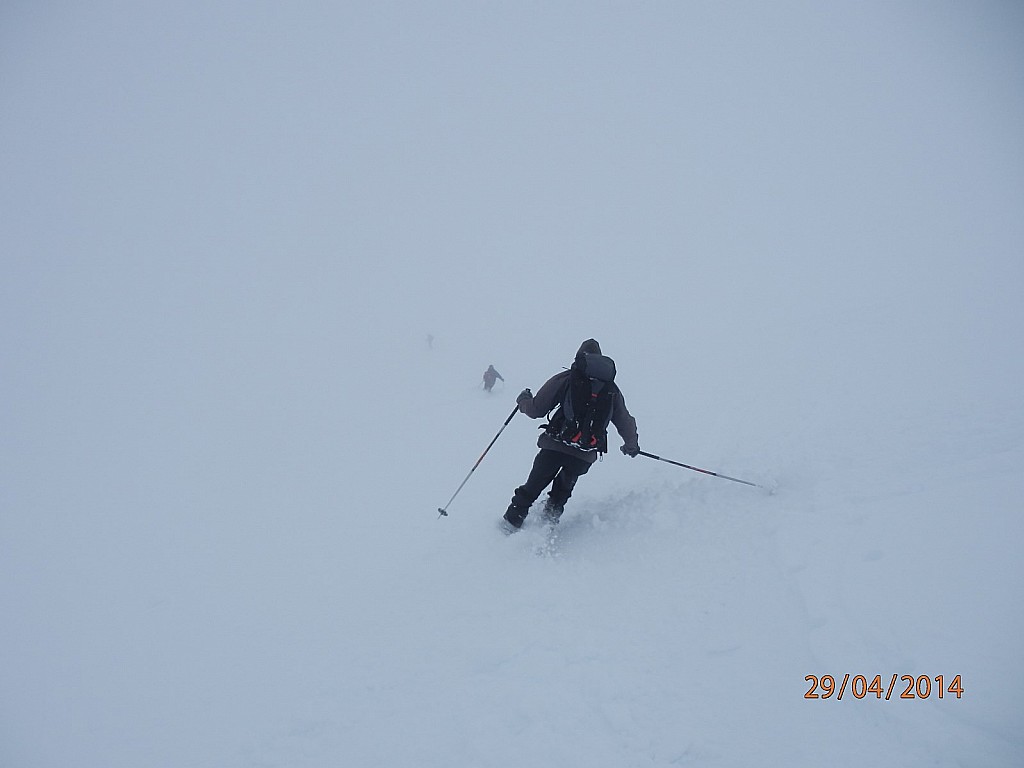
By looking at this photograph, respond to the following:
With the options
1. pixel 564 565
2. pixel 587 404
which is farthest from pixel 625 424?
pixel 564 565

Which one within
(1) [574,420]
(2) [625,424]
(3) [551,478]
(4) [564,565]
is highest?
(2) [625,424]

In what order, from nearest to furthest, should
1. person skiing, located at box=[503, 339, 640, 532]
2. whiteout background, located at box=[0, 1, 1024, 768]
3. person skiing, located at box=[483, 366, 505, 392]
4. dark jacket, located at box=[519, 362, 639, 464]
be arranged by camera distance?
whiteout background, located at box=[0, 1, 1024, 768] < person skiing, located at box=[503, 339, 640, 532] < dark jacket, located at box=[519, 362, 639, 464] < person skiing, located at box=[483, 366, 505, 392]

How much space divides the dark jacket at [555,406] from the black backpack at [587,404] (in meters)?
Result: 0.07

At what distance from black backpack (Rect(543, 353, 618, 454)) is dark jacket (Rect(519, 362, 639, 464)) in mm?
74

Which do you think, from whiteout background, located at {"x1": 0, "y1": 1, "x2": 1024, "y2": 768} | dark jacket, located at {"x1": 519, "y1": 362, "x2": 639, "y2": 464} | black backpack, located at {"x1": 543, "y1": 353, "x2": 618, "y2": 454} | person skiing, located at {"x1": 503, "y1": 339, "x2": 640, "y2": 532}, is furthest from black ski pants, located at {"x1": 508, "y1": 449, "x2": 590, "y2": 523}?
whiteout background, located at {"x1": 0, "y1": 1, "x2": 1024, "y2": 768}

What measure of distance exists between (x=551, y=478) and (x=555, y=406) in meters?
1.06

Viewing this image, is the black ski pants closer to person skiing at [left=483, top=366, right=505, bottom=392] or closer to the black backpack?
the black backpack

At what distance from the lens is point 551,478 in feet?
21.3

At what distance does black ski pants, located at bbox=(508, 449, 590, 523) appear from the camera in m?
6.30

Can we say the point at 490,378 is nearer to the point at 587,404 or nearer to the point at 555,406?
the point at 555,406

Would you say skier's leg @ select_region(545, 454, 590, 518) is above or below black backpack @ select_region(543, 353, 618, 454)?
below

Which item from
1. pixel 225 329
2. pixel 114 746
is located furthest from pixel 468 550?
pixel 225 329

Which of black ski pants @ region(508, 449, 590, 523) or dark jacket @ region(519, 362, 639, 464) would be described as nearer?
dark jacket @ region(519, 362, 639, 464)

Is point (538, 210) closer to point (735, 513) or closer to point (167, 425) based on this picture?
point (167, 425)
